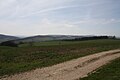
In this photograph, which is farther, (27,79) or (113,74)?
(113,74)

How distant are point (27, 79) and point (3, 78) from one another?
6.20 ft

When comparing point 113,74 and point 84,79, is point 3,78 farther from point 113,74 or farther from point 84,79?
point 113,74

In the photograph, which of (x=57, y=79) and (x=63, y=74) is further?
(x=63, y=74)

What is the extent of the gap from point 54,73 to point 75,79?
278 cm

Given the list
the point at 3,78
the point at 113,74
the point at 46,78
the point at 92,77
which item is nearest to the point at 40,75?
the point at 46,78

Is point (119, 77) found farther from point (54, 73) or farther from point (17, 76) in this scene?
point (17, 76)

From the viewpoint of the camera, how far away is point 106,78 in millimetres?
15727

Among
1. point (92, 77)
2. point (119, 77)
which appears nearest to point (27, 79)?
point (92, 77)

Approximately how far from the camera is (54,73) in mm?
17984

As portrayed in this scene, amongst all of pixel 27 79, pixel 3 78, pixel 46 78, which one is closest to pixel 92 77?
pixel 46 78

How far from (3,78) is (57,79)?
3886mm

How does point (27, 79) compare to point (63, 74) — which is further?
point (63, 74)

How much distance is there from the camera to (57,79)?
15.7m

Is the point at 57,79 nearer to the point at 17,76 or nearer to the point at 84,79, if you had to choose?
the point at 84,79
